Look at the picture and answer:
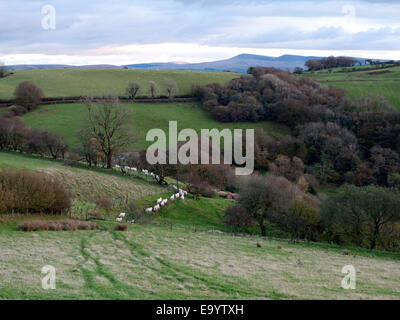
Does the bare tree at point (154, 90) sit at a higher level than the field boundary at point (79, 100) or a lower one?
higher

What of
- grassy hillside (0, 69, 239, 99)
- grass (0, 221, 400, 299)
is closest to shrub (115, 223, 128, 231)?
grass (0, 221, 400, 299)

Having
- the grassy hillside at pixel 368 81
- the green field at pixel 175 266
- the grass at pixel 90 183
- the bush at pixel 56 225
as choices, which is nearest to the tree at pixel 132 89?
the grass at pixel 90 183

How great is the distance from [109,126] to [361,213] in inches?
1455

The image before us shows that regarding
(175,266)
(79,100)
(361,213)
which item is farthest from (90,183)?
(79,100)

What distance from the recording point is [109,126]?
54062 mm

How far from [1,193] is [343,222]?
2889 cm

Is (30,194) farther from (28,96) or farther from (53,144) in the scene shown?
(28,96)

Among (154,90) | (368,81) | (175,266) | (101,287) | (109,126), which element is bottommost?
(175,266)

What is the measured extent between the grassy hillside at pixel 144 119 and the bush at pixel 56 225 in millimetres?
41544

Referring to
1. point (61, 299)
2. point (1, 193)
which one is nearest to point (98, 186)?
point (1, 193)

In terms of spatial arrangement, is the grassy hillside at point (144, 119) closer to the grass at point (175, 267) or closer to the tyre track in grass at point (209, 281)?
the grass at point (175, 267)

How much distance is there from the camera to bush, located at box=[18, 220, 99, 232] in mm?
25614

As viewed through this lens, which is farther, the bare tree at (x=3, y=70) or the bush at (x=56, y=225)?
the bare tree at (x=3, y=70)

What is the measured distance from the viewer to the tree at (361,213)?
102 ft
